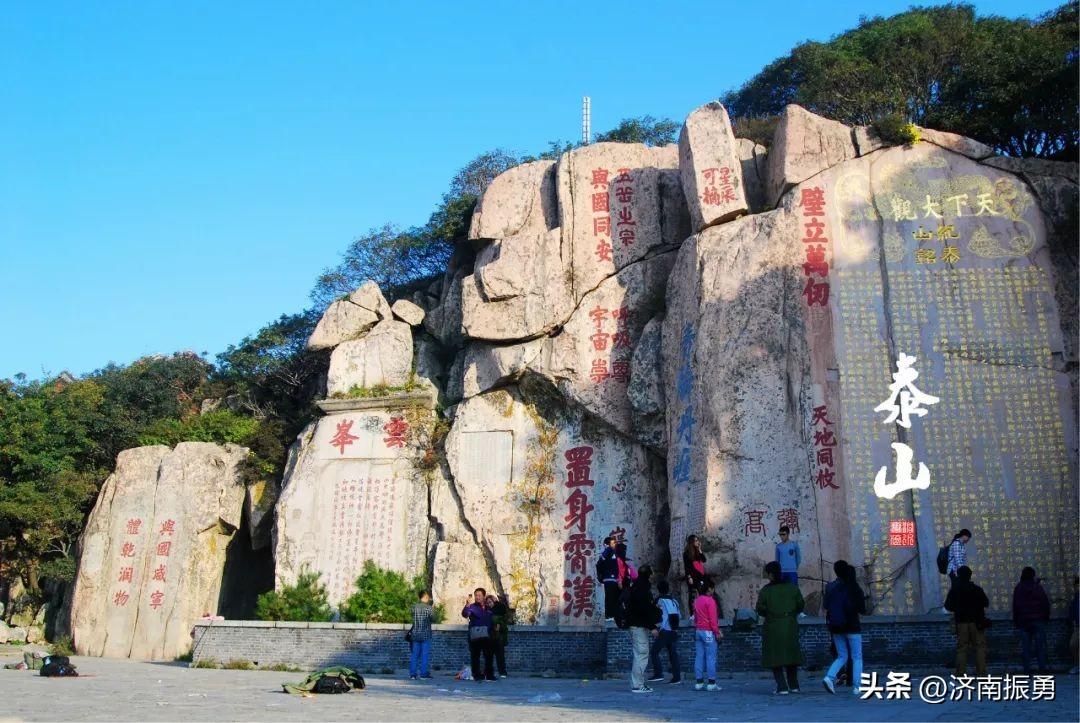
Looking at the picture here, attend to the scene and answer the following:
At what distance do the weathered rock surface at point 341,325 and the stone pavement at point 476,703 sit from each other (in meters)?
7.45

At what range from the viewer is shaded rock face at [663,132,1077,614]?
12219mm

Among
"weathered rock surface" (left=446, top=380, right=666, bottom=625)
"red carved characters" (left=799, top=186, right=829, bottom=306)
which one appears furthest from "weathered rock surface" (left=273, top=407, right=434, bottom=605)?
"red carved characters" (left=799, top=186, right=829, bottom=306)

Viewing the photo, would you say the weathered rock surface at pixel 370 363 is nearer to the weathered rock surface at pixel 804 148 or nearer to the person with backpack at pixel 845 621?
the weathered rock surface at pixel 804 148

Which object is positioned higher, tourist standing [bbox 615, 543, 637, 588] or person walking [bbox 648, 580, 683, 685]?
tourist standing [bbox 615, 543, 637, 588]

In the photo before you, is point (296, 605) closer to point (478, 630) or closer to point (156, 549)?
point (156, 549)

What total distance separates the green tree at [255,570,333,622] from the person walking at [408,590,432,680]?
3514 mm

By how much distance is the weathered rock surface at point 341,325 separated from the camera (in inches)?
671

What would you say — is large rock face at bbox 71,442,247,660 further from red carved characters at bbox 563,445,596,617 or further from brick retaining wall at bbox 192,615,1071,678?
red carved characters at bbox 563,445,596,617

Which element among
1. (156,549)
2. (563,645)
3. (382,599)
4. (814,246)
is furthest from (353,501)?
(814,246)

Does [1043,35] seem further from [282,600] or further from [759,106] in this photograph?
[282,600]

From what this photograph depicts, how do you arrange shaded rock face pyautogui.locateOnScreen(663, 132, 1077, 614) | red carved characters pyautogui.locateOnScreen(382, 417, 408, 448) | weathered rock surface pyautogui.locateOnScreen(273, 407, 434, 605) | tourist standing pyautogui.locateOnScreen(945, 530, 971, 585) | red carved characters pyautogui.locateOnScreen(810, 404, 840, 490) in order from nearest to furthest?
tourist standing pyautogui.locateOnScreen(945, 530, 971, 585) < shaded rock face pyautogui.locateOnScreen(663, 132, 1077, 614) < red carved characters pyautogui.locateOnScreen(810, 404, 840, 490) < weathered rock surface pyautogui.locateOnScreen(273, 407, 434, 605) < red carved characters pyautogui.locateOnScreen(382, 417, 408, 448)

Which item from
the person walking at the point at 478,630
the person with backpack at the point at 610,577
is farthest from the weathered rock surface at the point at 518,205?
the person walking at the point at 478,630

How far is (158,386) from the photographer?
1906cm

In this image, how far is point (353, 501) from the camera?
15484 millimetres
